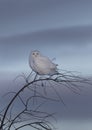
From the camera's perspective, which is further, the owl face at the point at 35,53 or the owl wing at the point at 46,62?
the owl face at the point at 35,53

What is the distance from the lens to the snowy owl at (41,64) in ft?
18.9

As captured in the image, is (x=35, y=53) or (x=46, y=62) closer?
(x=46, y=62)

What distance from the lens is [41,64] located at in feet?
19.7

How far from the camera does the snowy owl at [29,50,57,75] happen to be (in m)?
5.76

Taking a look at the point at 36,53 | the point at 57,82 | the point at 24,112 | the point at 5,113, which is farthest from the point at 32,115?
the point at 36,53

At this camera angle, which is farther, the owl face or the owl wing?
the owl face

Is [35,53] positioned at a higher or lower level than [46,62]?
higher

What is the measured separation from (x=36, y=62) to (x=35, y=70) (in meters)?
0.27

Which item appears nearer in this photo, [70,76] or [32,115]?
[70,76]

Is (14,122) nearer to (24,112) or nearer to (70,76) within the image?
(24,112)

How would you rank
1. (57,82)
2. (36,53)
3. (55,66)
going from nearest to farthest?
(57,82), (55,66), (36,53)

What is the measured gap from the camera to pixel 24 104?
214 inches

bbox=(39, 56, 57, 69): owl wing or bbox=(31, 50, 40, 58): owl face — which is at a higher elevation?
bbox=(31, 50, 40, 58): owl face

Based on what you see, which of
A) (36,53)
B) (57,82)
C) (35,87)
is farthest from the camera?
(36,53)
